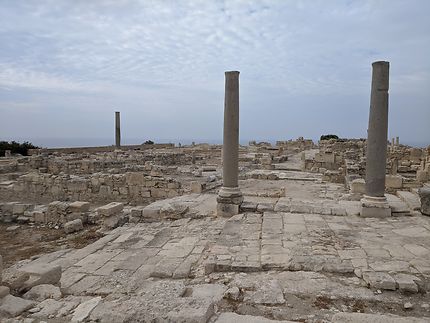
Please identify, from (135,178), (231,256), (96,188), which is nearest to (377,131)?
(231,256)

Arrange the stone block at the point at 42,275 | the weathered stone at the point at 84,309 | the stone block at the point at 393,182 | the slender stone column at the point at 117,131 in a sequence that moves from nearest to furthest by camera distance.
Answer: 1. the weathered stone at the point at 84,309
2. the stone block at the point at 42,275
3. the stone block at the point at 393,182
4. the slender stone column at the point at 117,131

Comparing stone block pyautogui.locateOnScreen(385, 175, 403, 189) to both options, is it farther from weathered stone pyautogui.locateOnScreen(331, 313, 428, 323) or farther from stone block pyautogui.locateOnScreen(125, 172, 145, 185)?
weathered stone pyautogui.locateOnScreen(331, 313, 428, 323)

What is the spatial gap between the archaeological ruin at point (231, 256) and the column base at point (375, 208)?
0.02 metres

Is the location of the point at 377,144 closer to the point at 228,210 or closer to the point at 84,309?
the point at 228,210

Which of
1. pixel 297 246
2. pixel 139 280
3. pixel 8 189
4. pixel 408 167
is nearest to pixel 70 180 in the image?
pixel 8 189

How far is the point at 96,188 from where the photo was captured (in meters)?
13.7

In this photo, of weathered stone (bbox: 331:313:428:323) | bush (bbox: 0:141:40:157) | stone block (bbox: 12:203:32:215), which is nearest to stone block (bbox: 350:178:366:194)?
weathered stone (bbox: 331:313:428:323)

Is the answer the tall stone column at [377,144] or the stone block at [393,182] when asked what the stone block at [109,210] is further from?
the stone block at [393,182]

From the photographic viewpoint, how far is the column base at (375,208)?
25.8 feet

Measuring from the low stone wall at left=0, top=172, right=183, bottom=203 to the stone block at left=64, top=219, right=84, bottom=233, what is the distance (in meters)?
3.58

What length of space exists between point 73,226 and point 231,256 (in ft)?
19.3

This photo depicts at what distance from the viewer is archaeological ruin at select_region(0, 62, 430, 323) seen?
3.89 metres

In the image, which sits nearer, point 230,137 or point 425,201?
point 425,201

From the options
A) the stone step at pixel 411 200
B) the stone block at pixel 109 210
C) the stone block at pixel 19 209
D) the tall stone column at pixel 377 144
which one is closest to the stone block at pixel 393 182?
the stone step at pixel 411 200
